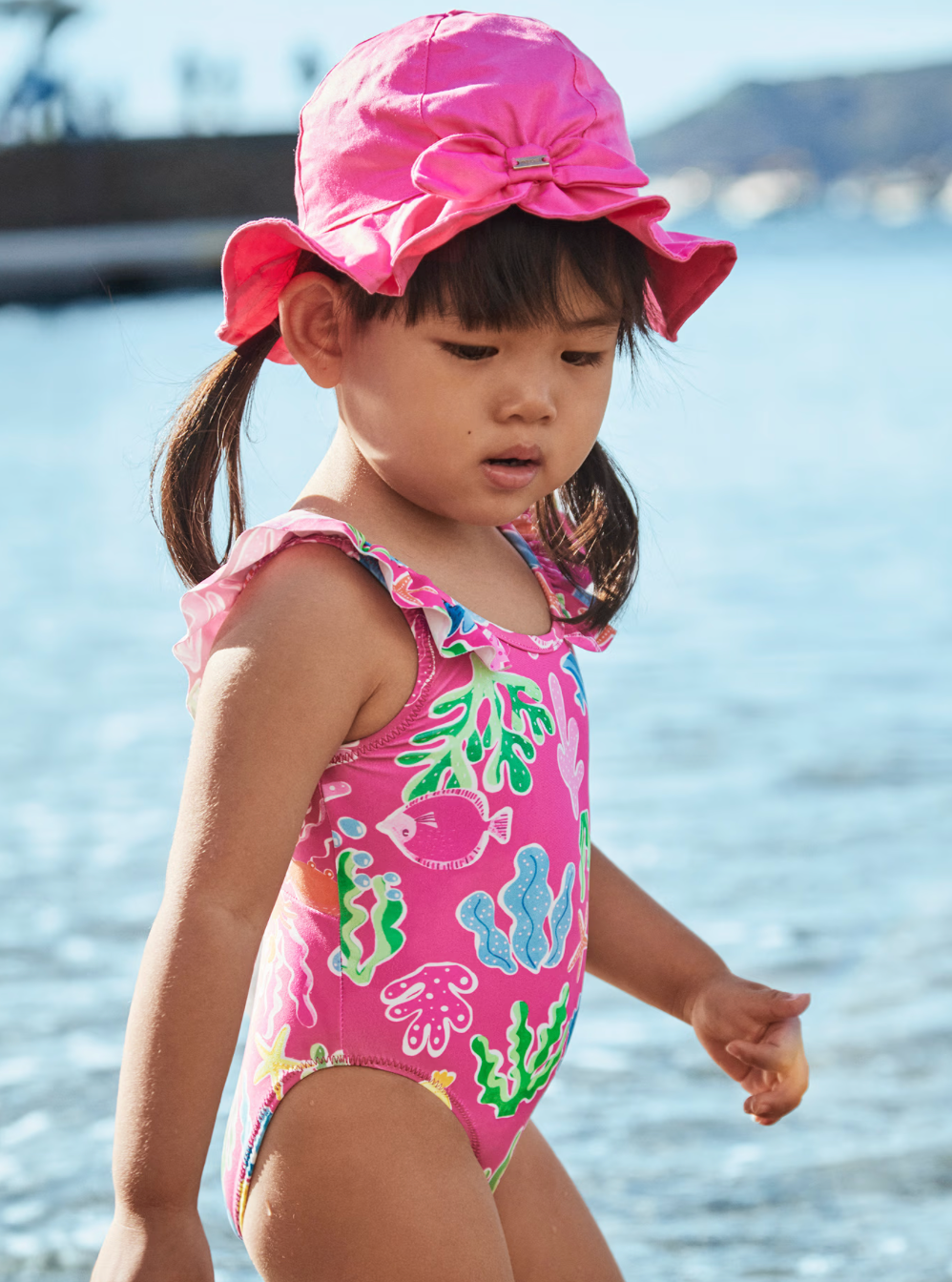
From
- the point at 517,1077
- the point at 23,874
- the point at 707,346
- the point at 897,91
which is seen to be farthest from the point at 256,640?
the point at 897,91

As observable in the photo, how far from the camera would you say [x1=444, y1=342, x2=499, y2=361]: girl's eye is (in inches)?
46.8

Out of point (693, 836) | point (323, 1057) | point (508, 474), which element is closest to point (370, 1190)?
point (323, 1057)

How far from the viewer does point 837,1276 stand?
217cm

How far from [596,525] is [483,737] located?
396 mm

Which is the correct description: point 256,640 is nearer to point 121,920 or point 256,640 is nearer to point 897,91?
point 121,920

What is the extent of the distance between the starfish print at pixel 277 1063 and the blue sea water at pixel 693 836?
1.76ft

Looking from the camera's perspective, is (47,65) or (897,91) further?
(897,91)

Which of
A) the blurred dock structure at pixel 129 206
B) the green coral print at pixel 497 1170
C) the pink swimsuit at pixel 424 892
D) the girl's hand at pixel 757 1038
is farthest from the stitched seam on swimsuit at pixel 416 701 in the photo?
the blurred dock structure at pixel 129 206

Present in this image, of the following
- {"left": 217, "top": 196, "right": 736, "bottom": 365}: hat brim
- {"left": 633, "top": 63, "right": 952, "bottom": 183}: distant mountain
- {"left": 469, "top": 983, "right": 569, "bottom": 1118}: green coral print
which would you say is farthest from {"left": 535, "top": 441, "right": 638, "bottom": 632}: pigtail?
{"left": 633, "top": 63, "right": 952, "bottom": 183}: distant mountain

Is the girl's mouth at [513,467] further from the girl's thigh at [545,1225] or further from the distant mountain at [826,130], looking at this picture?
the distant mountain at [826,130]

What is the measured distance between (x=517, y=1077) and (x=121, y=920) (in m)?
2.17

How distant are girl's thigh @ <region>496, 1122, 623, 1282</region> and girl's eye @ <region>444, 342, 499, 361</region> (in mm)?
700

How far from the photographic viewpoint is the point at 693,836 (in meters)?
3.71

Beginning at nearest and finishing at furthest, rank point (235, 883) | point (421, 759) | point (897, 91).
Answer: point (235, 883) → point (421, 759) → point (897, 91)
